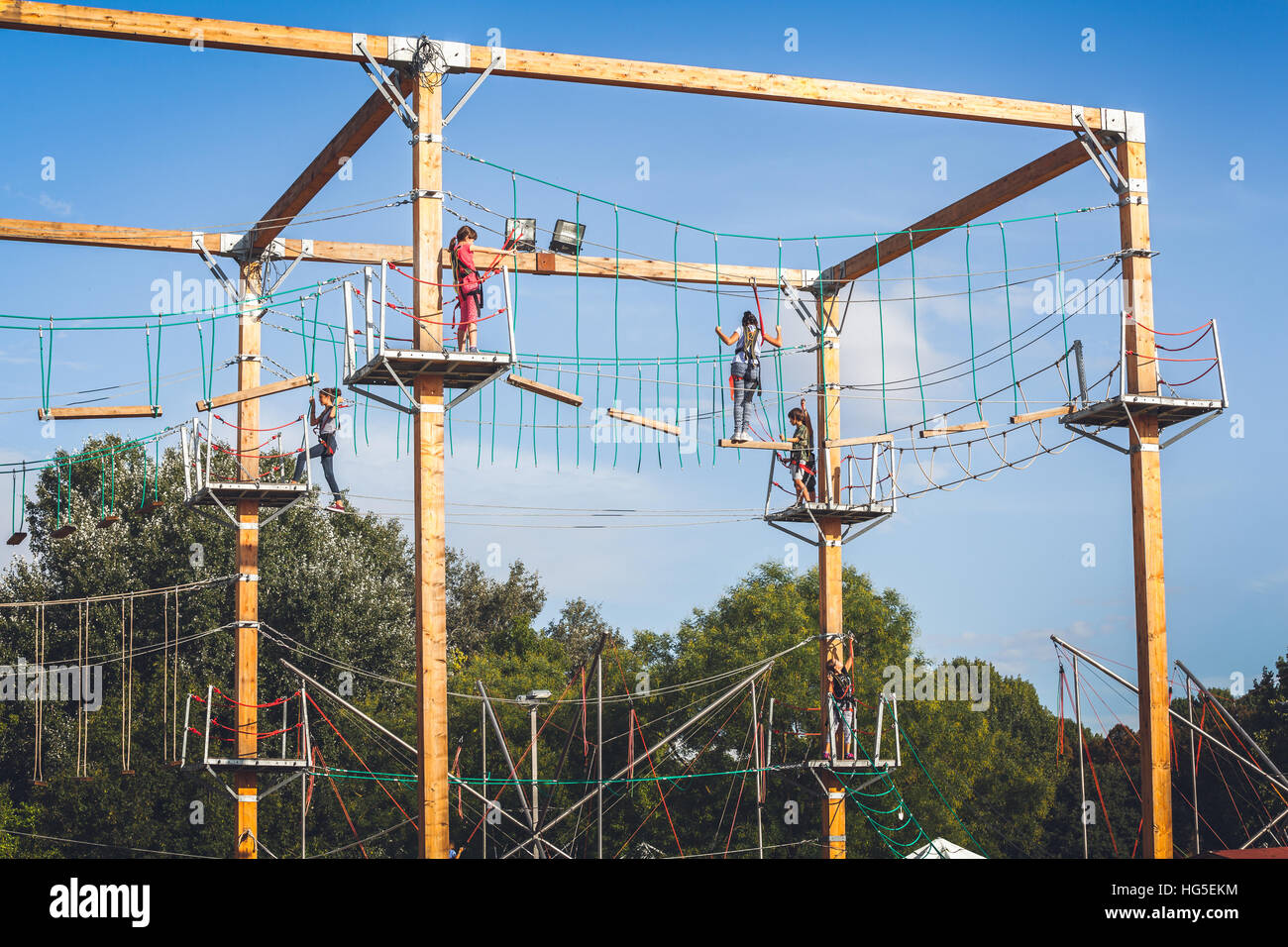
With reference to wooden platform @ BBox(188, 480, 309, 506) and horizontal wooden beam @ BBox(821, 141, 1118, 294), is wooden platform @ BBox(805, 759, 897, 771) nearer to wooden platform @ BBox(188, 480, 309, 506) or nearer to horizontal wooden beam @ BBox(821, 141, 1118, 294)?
horizontal wooden beam @ BBox(821, 141, 1118, 294)

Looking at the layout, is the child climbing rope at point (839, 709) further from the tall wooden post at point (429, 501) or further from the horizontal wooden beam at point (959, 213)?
the tall wooden post at point (429, 501)

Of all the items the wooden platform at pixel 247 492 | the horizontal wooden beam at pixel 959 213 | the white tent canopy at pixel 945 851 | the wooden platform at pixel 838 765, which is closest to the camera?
the horizontal wooden beam at pixel 959 213

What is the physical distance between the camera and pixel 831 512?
21.7 metres

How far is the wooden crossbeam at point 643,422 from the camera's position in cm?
1814

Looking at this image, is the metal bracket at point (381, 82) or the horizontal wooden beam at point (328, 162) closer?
the metal bracket at point (381, 82)

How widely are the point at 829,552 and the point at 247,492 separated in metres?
8.70

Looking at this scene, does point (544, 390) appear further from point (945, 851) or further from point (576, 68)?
point (945, 851)

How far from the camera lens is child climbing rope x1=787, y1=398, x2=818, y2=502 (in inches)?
858

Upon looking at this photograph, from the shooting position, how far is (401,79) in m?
15.3

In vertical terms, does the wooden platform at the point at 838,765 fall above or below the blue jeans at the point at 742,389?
below

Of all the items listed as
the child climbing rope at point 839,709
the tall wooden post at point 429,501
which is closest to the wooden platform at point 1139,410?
the child climbing rope at point 839,709

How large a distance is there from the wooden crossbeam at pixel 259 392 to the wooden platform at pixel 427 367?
5.94 m
